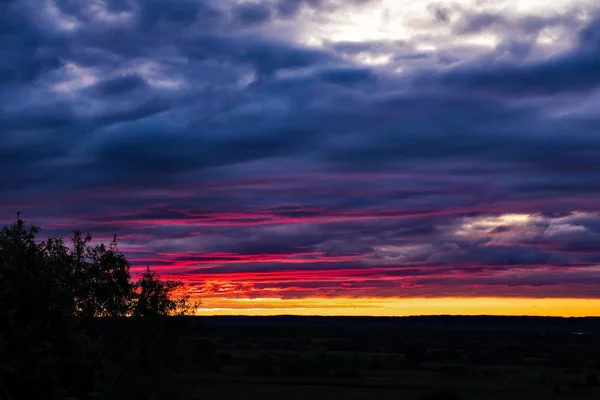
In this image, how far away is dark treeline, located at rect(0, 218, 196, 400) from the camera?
22.7 metres

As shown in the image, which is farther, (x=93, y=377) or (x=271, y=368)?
(x=271, y=368)

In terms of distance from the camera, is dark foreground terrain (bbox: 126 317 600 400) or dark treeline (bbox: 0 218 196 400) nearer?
dark treeline (bbox: 0 218 196 400)

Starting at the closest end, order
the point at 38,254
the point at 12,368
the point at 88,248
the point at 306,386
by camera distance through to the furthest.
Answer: the point at 12,368, the point at 38,254, the point at 88,248, the point at 306,386

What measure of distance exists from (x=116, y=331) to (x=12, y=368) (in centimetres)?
1342

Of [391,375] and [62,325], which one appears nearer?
[62,325]

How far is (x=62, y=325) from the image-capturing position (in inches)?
952

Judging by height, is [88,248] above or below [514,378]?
above

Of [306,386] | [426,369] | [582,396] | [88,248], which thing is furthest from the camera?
[426,369]

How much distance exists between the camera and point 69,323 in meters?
24.2

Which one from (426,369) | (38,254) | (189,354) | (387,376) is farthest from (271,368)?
(38,254)

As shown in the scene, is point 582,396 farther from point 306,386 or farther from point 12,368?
point 12,368

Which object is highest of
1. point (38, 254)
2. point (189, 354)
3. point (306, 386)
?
point (38, 254)

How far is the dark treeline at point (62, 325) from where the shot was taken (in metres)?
22.7

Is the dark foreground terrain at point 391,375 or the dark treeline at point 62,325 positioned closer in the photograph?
the dark treeline at point 62,325
